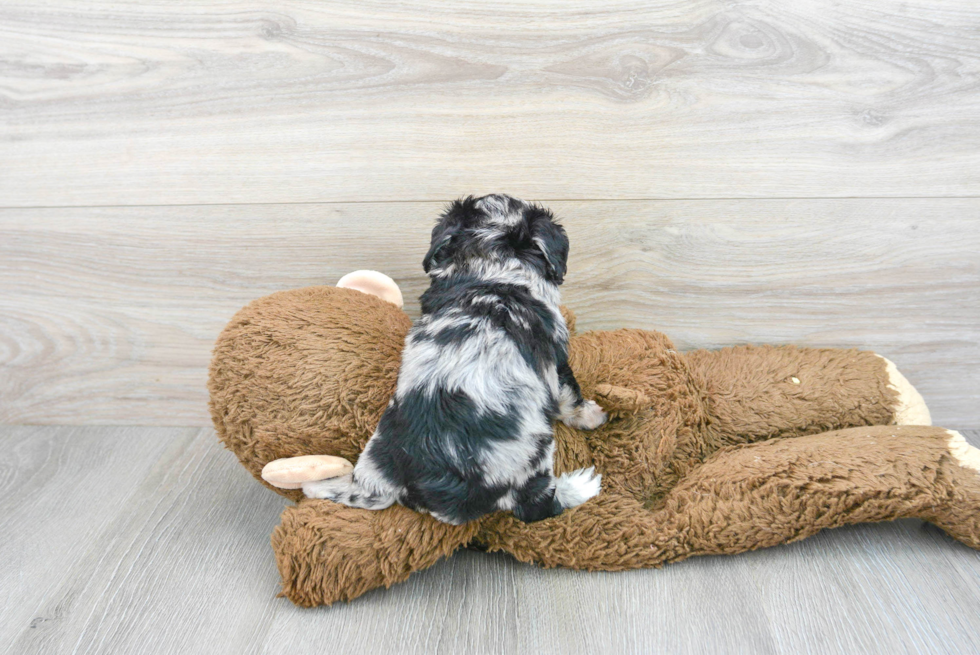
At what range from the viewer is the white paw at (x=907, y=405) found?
165 centimetres

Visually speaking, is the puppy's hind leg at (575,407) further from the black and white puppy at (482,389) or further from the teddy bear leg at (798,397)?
the teddy bear leg at (798,397)

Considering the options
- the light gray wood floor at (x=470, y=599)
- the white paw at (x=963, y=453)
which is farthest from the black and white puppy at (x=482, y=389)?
the white paw at (x=963, y=453)

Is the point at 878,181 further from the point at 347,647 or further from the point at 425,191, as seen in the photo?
the point at 347,647

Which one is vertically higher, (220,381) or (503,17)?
(503,17)

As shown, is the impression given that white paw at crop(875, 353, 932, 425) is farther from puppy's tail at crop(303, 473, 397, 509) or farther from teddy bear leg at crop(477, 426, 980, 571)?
puppy's tail at crop(303, 473, 397, 509)

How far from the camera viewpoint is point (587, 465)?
1.53 meters

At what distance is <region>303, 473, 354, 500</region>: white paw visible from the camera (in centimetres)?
139

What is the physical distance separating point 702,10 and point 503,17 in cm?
47

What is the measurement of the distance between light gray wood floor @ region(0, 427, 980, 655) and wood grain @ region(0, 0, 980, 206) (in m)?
0.86

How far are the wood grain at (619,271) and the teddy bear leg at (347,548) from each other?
0.66 meters

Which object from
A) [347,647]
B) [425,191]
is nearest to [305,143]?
[425,191]

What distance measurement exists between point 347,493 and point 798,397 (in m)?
1.08

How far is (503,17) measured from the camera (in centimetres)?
163

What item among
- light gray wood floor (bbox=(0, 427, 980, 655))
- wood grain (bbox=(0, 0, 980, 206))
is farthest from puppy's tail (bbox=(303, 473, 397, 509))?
wood grain (bbox=(0, 0, 980, 206))
